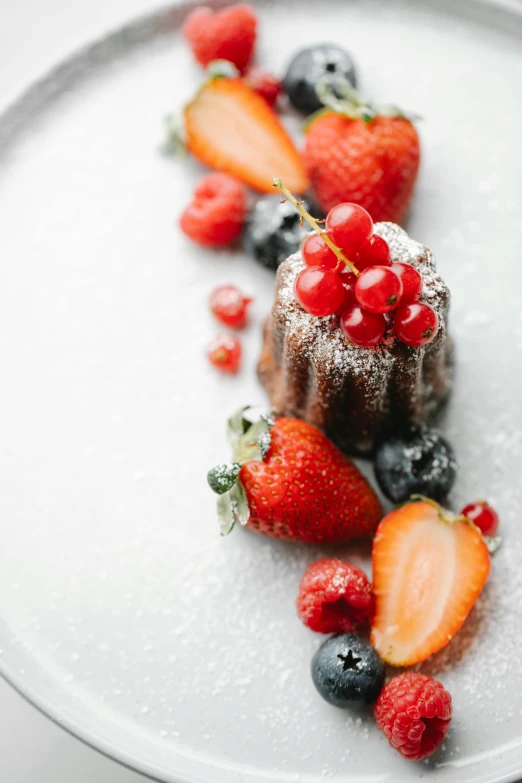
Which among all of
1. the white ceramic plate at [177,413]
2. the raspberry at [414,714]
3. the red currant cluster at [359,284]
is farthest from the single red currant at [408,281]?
the raspberry at [414,714]

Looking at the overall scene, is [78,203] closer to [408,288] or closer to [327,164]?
[327,164]

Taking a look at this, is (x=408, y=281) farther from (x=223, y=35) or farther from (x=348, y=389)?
(x=223, y=35)

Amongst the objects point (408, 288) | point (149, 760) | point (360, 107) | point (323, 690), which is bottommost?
point (149, 760)

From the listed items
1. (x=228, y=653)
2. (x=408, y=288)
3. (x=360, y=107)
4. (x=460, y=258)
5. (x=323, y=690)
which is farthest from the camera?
(x=460, y=258)

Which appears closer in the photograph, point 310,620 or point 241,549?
point 310,620

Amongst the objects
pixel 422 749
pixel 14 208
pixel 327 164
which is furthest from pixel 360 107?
pixel 422 749

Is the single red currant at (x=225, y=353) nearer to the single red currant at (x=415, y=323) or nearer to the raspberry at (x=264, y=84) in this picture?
the single red currant at (x=415, y=323)
